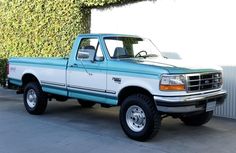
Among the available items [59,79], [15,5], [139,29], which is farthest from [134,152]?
[15,5]

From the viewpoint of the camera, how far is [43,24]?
1365cm

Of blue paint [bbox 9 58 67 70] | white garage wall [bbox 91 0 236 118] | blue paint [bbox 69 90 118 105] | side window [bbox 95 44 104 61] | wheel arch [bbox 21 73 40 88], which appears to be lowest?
blue paint [bbox 69 90 118 105]

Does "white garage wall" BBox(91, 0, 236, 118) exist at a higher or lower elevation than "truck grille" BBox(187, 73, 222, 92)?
higher

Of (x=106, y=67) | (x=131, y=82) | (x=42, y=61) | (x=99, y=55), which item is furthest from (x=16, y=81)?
(x=131, y=82)

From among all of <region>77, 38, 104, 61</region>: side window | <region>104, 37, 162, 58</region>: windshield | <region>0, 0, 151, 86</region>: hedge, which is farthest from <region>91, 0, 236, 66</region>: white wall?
<region>77, 38, 104, 61</region>: side window

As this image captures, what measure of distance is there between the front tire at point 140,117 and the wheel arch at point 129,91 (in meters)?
0.09

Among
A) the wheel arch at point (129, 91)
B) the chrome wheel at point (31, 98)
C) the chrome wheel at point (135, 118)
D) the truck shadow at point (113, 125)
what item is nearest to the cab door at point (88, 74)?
the wheel arch at point (129, 91)

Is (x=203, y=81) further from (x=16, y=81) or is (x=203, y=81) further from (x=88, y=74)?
(x=16, y=81)

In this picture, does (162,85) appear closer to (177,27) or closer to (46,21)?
(177,27)

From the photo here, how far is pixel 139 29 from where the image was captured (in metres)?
11.2

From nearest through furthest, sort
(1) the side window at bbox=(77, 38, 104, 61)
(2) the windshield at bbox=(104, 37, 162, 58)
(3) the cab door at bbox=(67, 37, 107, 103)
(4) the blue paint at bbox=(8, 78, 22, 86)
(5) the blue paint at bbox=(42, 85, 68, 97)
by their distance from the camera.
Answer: (3) the cab door at bbox=(67, 37, 107, 103), (2) the windshield at bbox=(104, 37, 162, 58), (1) the side window at bbox=(77, 38, 104, 61), (5) the blue paint at bbox=(42, 85, 68, 97), (4) the blue paint at bbox=(8, 78, 22, 86)

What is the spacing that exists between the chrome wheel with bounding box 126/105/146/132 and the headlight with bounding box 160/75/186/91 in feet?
2.28

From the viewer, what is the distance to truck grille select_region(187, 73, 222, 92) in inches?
275

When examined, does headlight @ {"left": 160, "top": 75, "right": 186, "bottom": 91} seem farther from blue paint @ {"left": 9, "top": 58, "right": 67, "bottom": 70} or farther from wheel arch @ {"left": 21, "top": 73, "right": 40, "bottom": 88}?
wheel arch @ {"left": 21, "top": 73, "right": 40, "bottom": 88}
